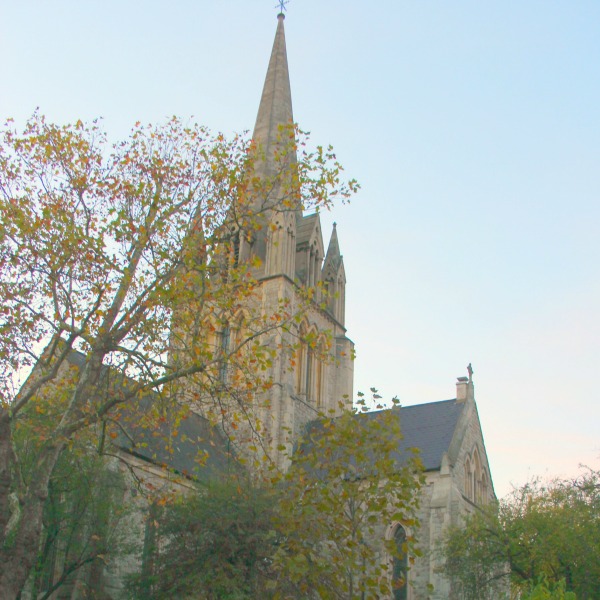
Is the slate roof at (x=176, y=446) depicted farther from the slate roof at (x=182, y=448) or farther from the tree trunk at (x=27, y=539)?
the tree trunk at (x=27, y=539)

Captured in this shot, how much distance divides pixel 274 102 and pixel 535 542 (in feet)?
81.3

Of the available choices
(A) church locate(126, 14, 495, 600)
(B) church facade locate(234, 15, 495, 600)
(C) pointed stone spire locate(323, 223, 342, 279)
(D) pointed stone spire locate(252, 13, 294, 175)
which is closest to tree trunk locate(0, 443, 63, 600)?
(A) church locate(126, 14, 495, 600)

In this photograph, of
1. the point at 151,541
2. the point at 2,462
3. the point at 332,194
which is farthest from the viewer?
the point at 151,541

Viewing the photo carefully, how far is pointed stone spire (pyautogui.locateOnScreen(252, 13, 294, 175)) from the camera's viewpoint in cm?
3694

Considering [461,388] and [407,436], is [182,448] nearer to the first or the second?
[407,436]

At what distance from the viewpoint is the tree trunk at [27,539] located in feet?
33.6

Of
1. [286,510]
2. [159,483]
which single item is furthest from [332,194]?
[159,483]

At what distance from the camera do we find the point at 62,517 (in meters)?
17.6

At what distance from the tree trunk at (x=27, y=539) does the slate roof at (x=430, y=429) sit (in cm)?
1784

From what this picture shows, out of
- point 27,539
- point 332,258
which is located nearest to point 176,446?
point 332,258

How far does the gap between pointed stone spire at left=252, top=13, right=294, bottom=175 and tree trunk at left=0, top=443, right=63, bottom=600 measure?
26185 millimetres

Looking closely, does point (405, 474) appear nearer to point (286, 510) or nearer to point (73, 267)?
point (286, 510)

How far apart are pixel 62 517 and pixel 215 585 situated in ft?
13.5

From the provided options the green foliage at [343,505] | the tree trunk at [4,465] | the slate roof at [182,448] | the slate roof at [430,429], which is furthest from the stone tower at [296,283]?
the tree trunk at [4,465]
